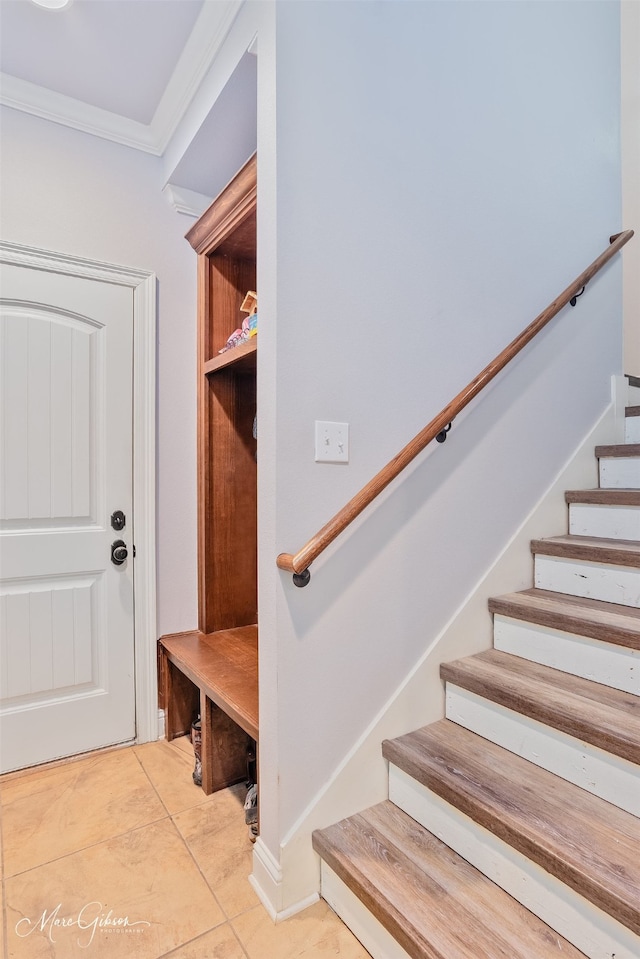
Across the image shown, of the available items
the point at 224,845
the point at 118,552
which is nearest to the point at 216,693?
the point at 224,845

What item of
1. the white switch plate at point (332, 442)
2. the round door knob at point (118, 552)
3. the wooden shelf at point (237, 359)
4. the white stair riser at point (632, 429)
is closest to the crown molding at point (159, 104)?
the wooden shelf at point (237, 359)

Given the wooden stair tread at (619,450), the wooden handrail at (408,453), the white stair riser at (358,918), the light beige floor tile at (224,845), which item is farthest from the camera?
the wooden stair tread at (619,450)

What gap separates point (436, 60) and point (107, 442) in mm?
1846

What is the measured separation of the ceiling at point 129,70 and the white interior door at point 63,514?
675 millimetres

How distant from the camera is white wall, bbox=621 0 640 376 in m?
2.69

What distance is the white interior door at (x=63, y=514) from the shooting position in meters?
1.93

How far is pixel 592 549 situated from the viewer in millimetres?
1698

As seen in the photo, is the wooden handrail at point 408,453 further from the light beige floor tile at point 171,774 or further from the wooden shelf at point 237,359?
the light beige floor tile at point 171,774

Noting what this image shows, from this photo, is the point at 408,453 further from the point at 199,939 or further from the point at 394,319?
the point at 199,939

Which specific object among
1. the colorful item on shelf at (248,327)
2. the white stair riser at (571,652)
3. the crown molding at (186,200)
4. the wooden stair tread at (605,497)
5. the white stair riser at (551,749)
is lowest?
the white stair riser at (551,749)

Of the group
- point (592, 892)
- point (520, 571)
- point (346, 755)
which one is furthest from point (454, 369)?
point (592, 892)

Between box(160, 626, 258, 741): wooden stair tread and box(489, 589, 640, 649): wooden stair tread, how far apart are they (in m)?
0.91

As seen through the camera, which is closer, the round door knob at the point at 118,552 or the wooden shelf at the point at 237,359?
the wooden shelf at the point at 237,359

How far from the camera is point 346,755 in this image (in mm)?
1418
